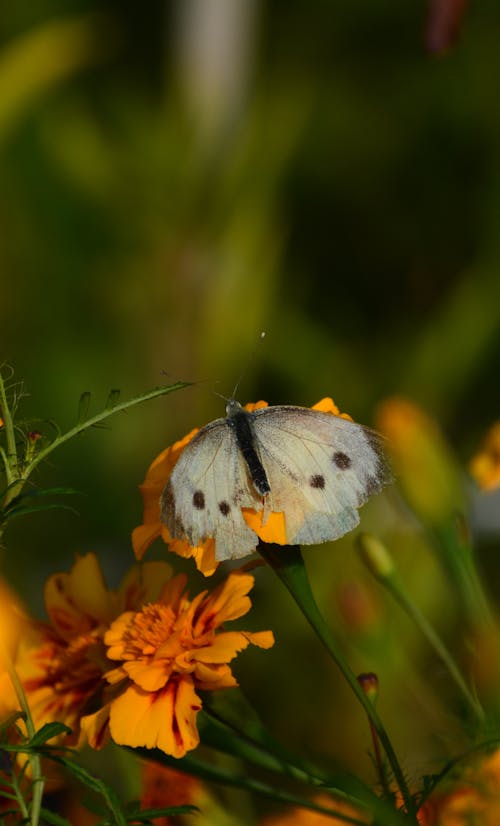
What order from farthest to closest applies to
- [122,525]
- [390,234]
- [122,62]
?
[122,62] < [390,234] < [122,525]

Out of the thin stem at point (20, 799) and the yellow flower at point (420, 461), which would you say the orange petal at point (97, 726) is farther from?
the yellow flower at point (420, 461)

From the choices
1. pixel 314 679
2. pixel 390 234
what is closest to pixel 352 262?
pixel 390 234

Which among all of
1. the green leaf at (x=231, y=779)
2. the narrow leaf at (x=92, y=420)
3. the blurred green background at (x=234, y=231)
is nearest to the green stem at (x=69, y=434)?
the narrow leaf at (x=92, y=420)

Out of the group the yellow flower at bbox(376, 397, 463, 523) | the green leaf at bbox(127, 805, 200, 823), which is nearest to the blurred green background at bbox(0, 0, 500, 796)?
the yellow flower at bbox(376, 397, 463, 523)

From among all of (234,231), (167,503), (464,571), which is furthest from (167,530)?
(234,231)

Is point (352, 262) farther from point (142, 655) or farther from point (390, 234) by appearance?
point (142, 655)

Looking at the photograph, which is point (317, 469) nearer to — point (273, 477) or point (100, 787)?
point (273, 477)
